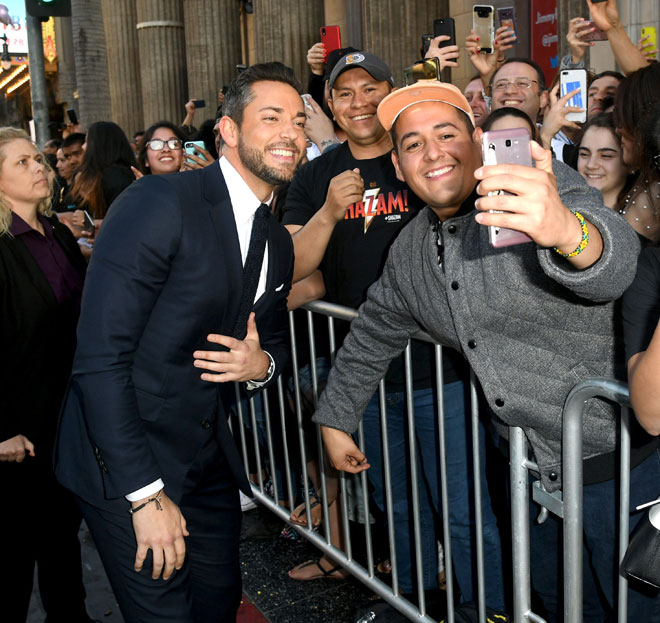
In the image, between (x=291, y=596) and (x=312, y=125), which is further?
(x=312, y=125)

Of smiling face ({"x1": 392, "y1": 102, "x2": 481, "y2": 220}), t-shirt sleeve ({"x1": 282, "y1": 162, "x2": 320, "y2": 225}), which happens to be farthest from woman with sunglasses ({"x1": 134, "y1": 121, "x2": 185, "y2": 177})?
smiling face ({"x1": 392, "y1": 102, "x2": 481, "y2": 220})

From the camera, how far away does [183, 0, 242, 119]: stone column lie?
47.5 feet

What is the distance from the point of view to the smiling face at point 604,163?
372cm

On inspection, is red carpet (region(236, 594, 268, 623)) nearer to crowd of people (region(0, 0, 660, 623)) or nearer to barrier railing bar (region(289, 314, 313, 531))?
barrier railing bar (region(289, 314, 313, 531))

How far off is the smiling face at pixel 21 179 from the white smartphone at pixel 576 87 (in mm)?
2876

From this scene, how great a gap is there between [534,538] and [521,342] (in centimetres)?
80

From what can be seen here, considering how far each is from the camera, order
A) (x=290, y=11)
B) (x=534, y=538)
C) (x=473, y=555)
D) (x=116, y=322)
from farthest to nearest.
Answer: (x=290, y=11) → (x=473, y=555) → (x=534, y=538) → (x=116, y=322)

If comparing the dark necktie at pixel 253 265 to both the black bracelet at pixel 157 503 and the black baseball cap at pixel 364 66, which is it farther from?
the black baseball cap at pixel 364 66

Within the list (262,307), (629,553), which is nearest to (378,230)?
(262,307)

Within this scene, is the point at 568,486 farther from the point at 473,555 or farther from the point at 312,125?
the point at 312,125

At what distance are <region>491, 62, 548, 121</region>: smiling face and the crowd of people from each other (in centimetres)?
92

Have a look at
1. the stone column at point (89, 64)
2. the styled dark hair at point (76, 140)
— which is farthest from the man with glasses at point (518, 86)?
the stone column at point (89, 64)

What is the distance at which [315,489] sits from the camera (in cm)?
422

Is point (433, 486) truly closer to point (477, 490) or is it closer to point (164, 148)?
point (477, 490)
